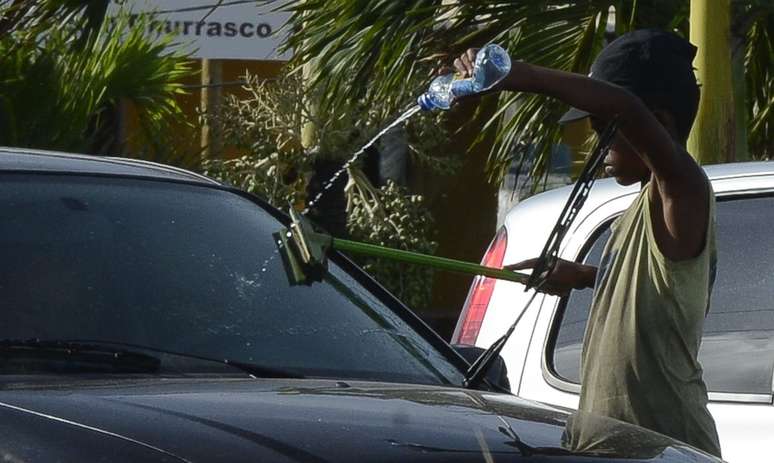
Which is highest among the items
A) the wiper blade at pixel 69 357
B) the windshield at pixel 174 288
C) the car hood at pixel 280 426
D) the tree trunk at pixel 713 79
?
the tree trunk at pixel 713 79

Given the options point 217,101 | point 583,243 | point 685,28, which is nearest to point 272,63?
point 217,101

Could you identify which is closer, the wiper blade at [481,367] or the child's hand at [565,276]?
the wiper blade at [481,367]

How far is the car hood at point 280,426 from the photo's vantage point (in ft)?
7.93

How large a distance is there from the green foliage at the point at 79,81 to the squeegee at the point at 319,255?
367 centimetres

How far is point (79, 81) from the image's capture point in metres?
8.52

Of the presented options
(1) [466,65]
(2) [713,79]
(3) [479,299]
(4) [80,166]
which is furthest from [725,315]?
(2) [713,79]

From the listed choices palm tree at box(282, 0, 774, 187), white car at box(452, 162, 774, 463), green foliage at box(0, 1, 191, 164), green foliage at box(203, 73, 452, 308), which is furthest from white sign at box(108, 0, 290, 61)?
white car at box(452, 162, 774, 463)

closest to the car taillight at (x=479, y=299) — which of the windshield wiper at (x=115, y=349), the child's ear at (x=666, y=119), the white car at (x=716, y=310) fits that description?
the white car at (x=716, y=310)

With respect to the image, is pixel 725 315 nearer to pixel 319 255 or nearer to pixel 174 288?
pixel 319 255

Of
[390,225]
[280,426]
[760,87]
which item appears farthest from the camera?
[390,225]

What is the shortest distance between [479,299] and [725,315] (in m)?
0.73

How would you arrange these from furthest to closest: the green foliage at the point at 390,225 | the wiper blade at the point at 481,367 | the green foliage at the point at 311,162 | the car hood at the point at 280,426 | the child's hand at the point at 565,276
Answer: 1. the green foliage at the point at 390,225
2. the green foliage at the point at 311,162
3. the child's hand at the point at 565,276
4. the wiper blade at the point at 481,367
5. the car hood at the point at 280,426

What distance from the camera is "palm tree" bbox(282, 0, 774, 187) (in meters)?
6.46

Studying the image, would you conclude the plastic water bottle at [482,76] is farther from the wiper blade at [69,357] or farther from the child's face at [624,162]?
the wiper blade at [69,357]
